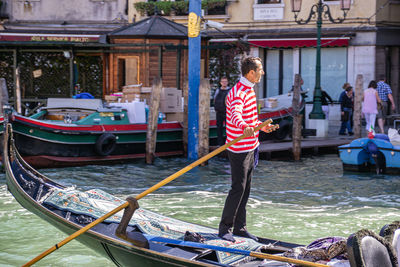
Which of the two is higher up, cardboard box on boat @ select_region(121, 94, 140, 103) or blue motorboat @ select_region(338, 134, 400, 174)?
cardboard box on boat @ select_region(121, 94, 140, 103)

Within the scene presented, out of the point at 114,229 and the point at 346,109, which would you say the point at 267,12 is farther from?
the point at 114,229

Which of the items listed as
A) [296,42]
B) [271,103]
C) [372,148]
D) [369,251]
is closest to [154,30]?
[271,103]

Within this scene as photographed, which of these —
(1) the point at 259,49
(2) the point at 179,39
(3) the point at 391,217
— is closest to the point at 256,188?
(3) the point at 391,217

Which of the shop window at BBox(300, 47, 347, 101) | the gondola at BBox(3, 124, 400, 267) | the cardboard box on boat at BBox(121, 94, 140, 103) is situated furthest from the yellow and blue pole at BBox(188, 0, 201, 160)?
the shop window at BBox(300, 47, 347, 101)

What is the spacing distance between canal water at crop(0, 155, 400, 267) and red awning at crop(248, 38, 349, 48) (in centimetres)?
595

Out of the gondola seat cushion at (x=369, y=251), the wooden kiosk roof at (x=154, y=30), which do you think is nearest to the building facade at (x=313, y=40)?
the wooden kiosk roof at (x=154, y=30)

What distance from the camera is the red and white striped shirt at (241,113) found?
190 inches

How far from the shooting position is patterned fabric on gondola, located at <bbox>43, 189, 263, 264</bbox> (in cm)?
465

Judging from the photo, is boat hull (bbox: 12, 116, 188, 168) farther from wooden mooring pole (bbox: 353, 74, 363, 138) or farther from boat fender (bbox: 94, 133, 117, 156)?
wooden mooring pole (bbox: 353, 74, 363, 138)

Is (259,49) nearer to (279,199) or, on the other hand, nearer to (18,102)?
(18,102)

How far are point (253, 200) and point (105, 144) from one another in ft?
11.8

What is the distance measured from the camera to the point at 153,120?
1130 cm

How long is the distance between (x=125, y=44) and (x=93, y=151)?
14.3ft

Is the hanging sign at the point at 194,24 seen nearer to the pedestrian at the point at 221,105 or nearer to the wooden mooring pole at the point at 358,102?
the pedestrian at the point at 221,105
